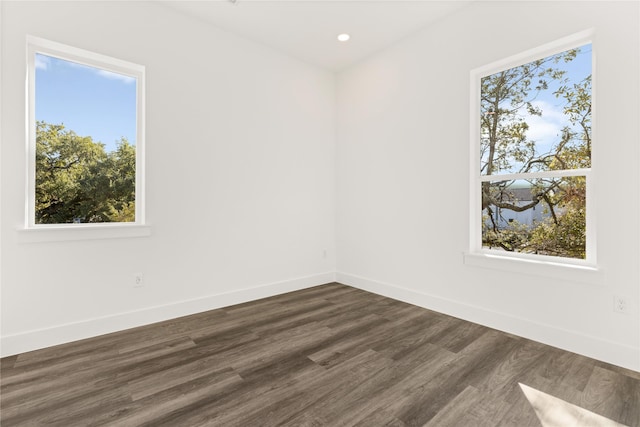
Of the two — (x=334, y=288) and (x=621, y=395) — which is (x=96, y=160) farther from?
(x=621, y=395)

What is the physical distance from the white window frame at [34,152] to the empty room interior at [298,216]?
2 cm

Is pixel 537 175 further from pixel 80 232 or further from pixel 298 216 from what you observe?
pixel 80 232

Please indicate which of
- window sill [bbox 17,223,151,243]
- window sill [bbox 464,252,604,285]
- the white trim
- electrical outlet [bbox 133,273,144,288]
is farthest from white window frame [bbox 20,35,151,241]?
the white trim

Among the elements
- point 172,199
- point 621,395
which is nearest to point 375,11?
point 172,199

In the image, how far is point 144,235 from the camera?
279 centimetres

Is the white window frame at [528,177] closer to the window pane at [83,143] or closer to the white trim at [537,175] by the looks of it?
the white trim at [537,175]

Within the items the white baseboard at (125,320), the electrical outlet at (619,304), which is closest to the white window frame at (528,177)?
the electrical outlet at (619,304)

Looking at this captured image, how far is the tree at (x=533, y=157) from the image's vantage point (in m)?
2.37

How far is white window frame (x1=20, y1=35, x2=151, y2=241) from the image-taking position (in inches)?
92.5

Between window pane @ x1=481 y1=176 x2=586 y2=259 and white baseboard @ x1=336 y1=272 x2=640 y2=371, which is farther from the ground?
window pane @ x1=481 y1=176 x2=586 y2=259

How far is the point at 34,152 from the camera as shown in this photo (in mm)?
2379

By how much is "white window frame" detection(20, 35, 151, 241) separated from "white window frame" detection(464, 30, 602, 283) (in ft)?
9.92

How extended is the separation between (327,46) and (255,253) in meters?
2.53

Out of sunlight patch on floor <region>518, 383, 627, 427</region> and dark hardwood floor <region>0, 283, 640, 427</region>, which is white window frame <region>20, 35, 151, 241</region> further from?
sunlight patch on floor <region>518, 383, 627, 427</region>
